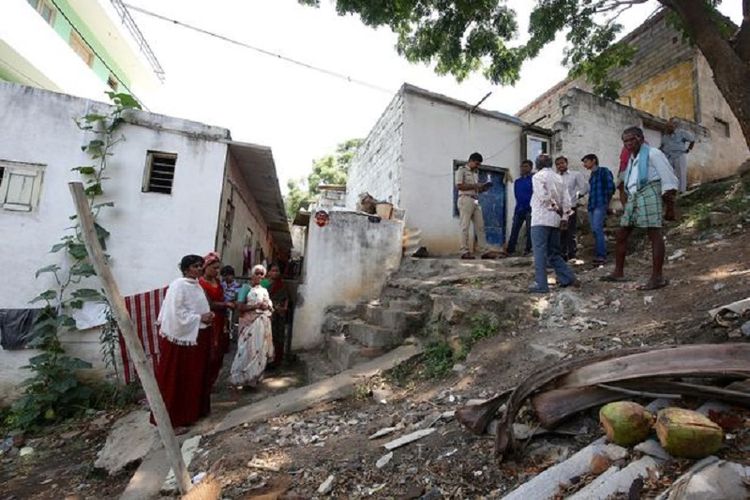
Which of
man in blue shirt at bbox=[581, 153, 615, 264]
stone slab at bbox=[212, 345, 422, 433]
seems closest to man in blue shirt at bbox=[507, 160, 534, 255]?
man in blue shirt at bbox=[581, 153, 615, 264]

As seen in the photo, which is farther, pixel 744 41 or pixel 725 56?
pixel 744 41

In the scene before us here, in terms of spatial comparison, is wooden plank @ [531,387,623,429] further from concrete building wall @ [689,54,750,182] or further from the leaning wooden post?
concrete building wall @ [689,54,750,182]

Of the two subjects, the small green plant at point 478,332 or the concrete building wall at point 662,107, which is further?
the concrete building wall at point 662,107

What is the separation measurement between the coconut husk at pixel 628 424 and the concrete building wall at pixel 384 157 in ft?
23.3

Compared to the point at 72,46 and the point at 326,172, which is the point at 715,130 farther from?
the point at 72,46

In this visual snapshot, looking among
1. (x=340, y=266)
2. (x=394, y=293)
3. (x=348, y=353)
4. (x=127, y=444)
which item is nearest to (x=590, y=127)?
(x=394, y=293)

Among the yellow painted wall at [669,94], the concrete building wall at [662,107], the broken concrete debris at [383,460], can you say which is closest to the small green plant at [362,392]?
the broken concrete debris at [383,460]

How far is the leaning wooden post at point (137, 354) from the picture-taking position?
2643mm

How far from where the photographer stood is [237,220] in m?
8.34

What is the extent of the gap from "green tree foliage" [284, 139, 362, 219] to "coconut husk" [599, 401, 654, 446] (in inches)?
799

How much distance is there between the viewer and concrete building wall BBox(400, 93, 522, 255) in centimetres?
877

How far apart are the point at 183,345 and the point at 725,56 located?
6572 mm

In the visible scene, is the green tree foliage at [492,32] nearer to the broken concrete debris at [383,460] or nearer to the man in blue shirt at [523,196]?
the man in blue shirt at [523,196]

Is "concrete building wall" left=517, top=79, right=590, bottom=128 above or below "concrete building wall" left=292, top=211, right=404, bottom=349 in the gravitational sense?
above
